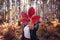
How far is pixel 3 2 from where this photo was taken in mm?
1707

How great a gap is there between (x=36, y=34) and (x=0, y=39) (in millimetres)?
284

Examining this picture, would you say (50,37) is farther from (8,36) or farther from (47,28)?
(8,36)

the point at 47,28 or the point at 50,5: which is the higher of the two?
the point at 50,5

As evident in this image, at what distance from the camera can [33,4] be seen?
1.68m

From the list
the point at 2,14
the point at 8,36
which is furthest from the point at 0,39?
the point at 2,14

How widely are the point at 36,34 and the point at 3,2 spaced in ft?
1.19

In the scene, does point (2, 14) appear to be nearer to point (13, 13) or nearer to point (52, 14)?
point (13, 13)

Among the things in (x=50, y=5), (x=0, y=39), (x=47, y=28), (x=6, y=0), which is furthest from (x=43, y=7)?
(x=0, y=39)

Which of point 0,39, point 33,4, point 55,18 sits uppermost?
point 33,4

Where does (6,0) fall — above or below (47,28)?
above

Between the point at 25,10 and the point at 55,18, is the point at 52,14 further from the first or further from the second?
the point at 25,10

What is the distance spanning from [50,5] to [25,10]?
0.20 meters

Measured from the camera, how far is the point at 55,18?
167cm

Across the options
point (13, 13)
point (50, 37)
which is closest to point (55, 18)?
point (50, 37)
